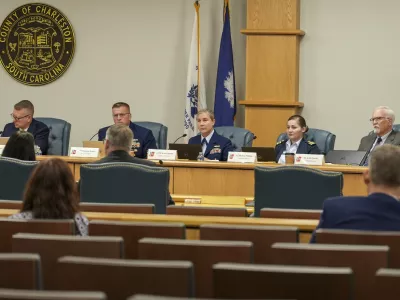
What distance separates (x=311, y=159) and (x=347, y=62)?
292 centimetres

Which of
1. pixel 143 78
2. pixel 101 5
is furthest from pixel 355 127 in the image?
pixel 101 5

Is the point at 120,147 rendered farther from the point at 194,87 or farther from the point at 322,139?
the point at 194,87

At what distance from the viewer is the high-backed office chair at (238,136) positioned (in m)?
8.96

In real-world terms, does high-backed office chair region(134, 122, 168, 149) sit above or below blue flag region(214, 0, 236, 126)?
below

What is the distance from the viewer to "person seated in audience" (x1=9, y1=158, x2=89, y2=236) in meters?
3.83

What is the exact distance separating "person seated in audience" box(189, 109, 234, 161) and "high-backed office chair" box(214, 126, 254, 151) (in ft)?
0.63

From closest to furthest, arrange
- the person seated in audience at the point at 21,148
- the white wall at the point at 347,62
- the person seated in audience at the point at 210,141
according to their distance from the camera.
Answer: the person seated in audience at the point at 21,148
the person seated in audience at the point at 210,141
the white wall at the point at 347,62

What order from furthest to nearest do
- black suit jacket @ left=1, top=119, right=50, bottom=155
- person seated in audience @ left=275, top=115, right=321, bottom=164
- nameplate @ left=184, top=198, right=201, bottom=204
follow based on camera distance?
black suit jacket @ left=1, top=119, right=50, bottom=155 < person seated in audience @ left=275, top=115, right=321, bottom=164 < nameplate @ left=184, top=198, right=201, bottom=204

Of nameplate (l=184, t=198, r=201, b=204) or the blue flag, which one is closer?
nameplate (l=184, t=198, r=201, b=204)

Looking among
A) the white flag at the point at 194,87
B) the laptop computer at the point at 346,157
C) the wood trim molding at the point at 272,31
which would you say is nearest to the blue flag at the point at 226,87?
the white flag at the point at 194,87

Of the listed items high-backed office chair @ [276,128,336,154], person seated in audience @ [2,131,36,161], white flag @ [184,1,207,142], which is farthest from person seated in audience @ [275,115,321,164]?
person seated in audience @ [2,131,36,161]

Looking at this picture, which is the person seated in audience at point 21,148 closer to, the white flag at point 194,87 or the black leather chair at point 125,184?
the black leather chair at point 125,184

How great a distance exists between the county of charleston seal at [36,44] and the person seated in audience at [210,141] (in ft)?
9.50

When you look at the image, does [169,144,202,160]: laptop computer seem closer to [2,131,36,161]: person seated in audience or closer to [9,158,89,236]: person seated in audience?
[2,131,36,161]: person seated in audience
